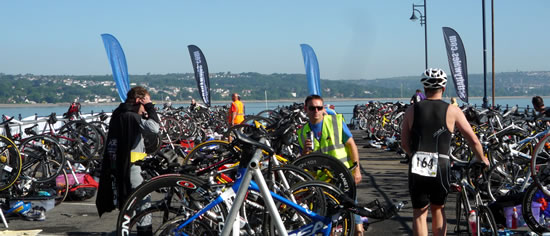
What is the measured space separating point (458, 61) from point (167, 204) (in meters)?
19.3

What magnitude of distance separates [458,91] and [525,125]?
982 cm

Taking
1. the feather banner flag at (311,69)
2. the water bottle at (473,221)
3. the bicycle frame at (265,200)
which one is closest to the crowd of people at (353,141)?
the water bottle at (473,221)

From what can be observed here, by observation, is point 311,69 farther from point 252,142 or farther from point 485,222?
point 252,142

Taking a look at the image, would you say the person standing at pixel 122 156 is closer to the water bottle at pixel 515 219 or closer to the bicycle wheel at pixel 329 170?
the bicycle wheel at pixel 329 170

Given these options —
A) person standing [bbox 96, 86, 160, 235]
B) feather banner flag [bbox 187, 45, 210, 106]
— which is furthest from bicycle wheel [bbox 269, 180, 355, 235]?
feather banner flag [bbox 187, 45, 210, 106]

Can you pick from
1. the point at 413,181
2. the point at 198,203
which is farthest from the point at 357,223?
the point at 198,203

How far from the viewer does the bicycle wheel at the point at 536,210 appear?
5949 millimetres

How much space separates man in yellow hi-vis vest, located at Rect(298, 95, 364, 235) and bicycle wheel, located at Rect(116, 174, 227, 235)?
198 centimetres

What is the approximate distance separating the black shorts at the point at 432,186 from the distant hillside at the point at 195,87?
27.9 meters

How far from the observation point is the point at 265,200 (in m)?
4.09

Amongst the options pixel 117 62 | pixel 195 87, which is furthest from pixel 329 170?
pixel 195 87

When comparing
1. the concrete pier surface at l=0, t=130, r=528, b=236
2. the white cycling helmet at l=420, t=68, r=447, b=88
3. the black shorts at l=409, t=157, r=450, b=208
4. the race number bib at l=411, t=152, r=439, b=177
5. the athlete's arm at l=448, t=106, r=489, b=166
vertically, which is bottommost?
the concrete pier surface at l=0, t=130, r=528, b=236

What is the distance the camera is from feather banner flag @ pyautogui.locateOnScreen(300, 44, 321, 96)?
22.6m

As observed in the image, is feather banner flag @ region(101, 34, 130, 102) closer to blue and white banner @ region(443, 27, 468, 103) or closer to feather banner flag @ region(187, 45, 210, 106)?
feather banner flag @ region(187, 45, 210, 106)
